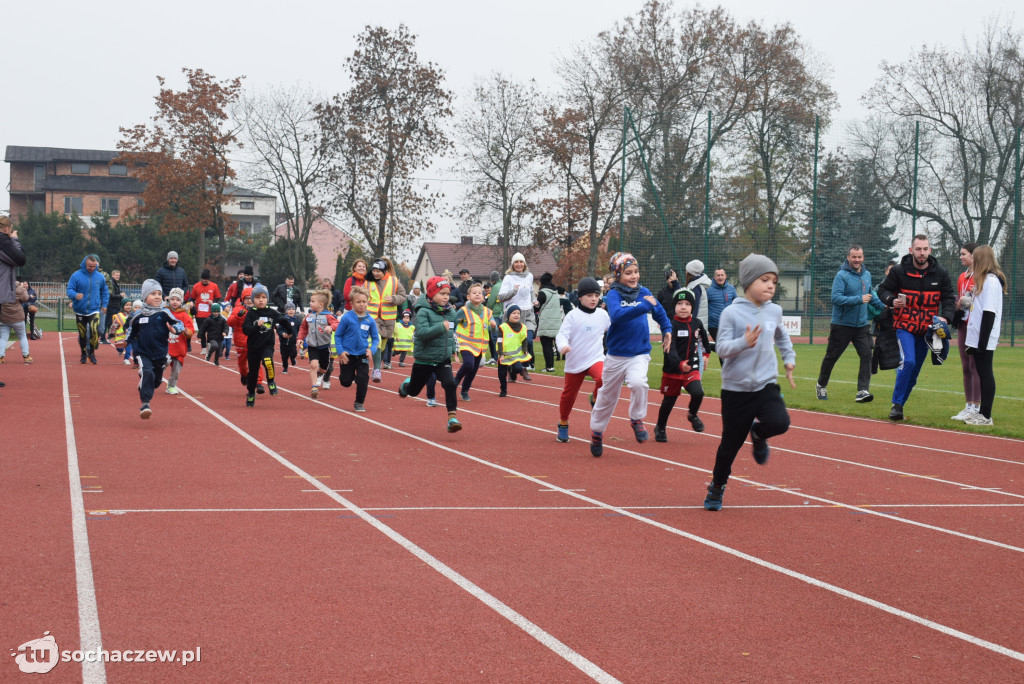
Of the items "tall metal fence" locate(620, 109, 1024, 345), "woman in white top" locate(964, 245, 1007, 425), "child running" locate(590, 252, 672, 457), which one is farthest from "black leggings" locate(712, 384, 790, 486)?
"tall metal fence" locate(620, 109, 1024, 345)

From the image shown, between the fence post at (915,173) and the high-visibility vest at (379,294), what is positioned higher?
the fence post at (915,173)

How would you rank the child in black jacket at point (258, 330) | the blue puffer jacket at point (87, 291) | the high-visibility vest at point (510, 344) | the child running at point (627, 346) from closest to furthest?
the child running at point (627, 346) < the child in black jacket at point (258, 330) < the high-visibility vest at point (510, 344) < the blue puffer jacket at point (87, 291)

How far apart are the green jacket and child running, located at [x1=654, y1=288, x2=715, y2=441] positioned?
2423 mm

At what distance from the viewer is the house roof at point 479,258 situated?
52050mm

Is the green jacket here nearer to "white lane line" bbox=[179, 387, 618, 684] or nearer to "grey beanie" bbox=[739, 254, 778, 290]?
"white lane line" bbox=[179, 387, 618, 684]

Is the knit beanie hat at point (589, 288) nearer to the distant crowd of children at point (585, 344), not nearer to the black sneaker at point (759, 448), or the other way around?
the distant crowd of children at point (585, 344)

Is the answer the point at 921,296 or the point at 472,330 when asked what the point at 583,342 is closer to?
the point at 472,330

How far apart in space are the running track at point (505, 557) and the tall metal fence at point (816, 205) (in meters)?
22.5

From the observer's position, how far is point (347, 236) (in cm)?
4688

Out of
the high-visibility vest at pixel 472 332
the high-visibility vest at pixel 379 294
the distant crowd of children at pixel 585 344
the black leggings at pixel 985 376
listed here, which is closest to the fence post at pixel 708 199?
the distant crowd of children at pixel 585 344

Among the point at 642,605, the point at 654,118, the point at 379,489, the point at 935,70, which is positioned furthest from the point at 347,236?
the point at 642,605

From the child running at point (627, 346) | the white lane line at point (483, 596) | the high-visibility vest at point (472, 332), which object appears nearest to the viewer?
the white lane line at point (483, 596)

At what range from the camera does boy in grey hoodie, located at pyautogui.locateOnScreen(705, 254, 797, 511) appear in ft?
24.2

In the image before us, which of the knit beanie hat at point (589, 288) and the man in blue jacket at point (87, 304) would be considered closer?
the knit beanie hat at point (589, 288)
